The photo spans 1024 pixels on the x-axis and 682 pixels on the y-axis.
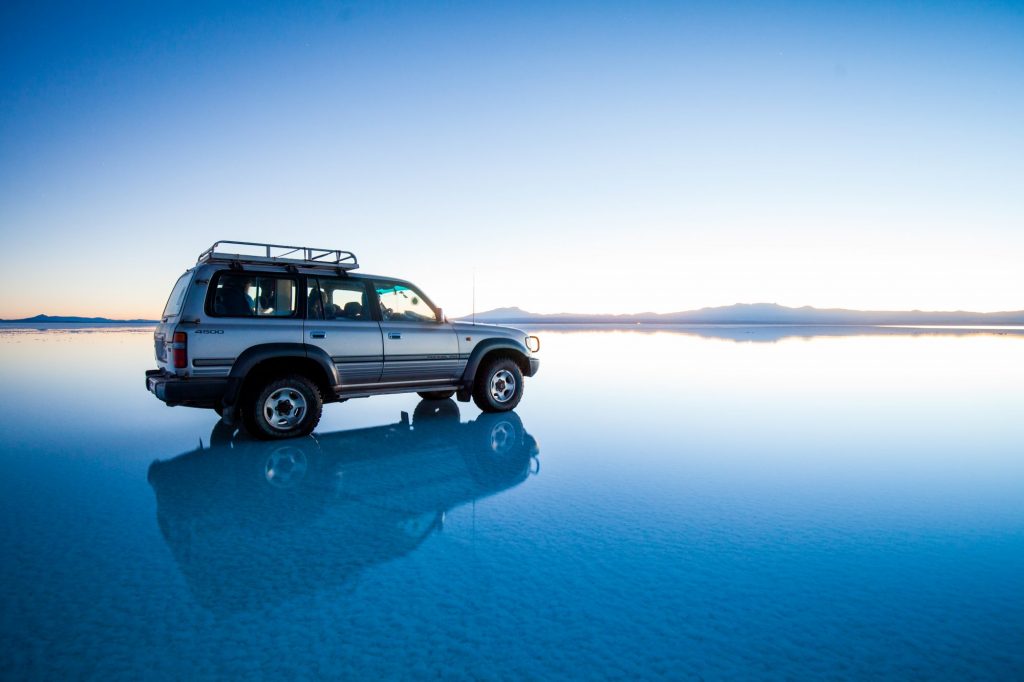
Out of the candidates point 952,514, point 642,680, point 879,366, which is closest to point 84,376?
point 642,680

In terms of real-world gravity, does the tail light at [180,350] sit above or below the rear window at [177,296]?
below

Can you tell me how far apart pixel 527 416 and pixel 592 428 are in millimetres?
1365

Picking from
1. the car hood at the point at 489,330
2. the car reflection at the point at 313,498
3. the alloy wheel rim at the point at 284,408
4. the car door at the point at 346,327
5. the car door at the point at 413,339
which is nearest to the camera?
the car reflection at the point at 313,498

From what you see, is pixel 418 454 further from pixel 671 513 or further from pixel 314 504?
pixel 671 513

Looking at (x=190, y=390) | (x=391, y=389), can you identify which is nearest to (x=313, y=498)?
(x=190, y=390)

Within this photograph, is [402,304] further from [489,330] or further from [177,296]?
[177,296]

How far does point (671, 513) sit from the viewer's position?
4.49 meters

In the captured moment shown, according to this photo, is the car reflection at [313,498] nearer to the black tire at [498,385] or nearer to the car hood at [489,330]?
the black tire at [498,385]

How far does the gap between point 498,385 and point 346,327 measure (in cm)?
273

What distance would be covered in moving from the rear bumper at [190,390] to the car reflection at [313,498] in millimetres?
607

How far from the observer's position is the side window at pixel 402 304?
8336 millimetres

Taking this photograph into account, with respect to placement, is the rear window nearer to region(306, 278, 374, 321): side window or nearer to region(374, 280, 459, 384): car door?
region(306, 278, 374, 321): side window

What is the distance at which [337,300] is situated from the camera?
792cm

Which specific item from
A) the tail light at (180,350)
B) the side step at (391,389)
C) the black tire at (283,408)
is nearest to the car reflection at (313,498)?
the black tire at (283,408)
